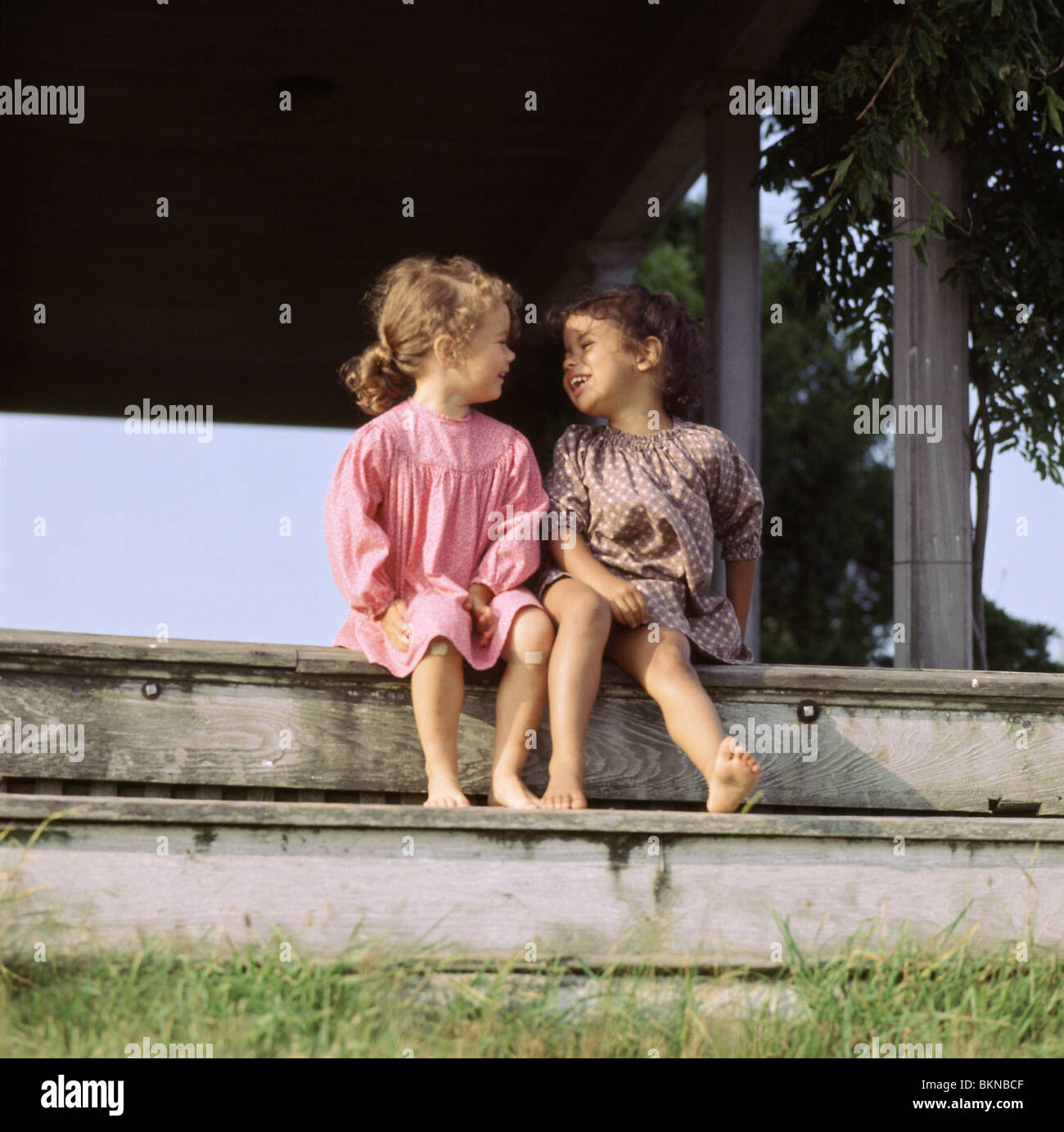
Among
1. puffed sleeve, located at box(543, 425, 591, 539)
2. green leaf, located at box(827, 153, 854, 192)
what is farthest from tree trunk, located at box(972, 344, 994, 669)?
puffed sleeve, located at box(543, 425, 591, 539)

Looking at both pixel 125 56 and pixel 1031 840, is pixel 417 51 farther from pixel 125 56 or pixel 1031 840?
pixel 1031 840

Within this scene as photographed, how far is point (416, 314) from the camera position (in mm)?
2619

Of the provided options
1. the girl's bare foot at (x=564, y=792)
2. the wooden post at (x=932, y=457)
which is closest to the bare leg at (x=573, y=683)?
the girl's bare foot at (x=564, y=792)

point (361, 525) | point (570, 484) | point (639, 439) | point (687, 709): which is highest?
point (639, 439)

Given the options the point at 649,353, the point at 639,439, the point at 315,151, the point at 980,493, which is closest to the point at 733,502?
the point at 639,439

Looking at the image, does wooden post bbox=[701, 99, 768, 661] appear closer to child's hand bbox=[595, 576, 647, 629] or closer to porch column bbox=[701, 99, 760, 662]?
porch column bbox=[701, 99, 760, 662]

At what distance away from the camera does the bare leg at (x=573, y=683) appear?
2248mm

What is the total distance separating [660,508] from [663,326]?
1.41 ft

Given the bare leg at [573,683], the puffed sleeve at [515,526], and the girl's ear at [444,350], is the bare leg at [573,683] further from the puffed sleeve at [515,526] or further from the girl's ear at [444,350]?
the girl's ear at [444,350]

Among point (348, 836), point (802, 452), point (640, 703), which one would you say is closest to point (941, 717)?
point (640, 703)

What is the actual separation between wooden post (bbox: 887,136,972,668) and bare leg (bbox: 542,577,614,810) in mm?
1418

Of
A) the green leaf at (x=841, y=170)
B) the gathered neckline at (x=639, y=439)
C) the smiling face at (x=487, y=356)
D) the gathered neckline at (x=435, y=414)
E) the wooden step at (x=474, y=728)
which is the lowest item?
the wooden step at (x=474, y=728)

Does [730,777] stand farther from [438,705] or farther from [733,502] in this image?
[733,502]
